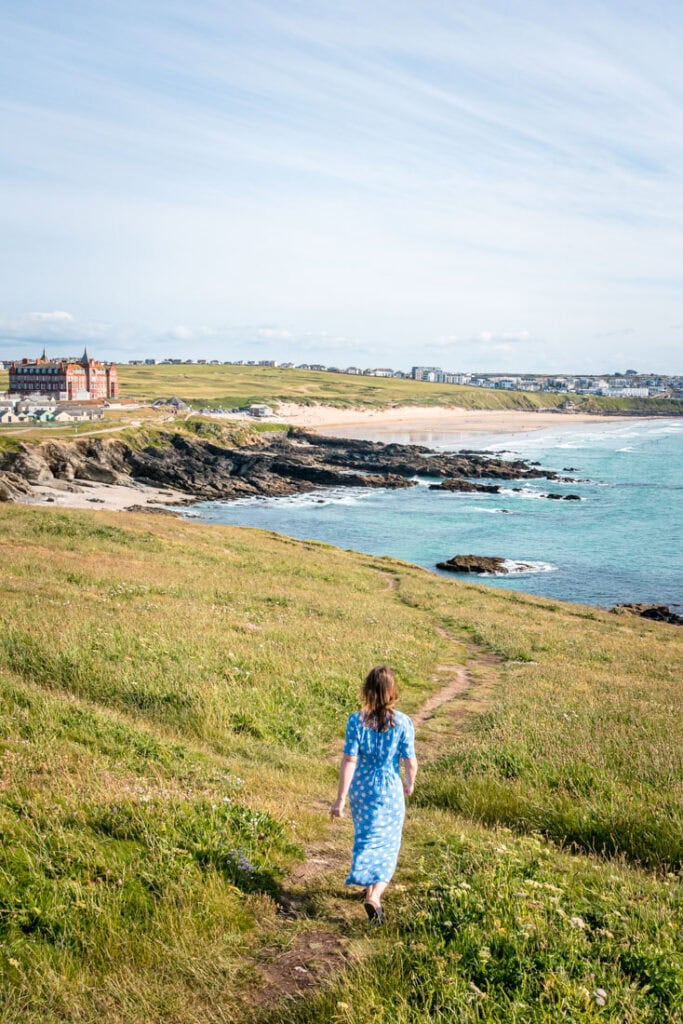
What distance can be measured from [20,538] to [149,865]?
25507 millimetres

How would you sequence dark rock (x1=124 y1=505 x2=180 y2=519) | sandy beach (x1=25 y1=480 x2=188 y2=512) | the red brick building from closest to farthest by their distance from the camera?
dark rock (x1=124 y1=505 x2=180 y2=519) < sandy beach (x1=25 y1=480 x2=188 y2=512) < the red brick building

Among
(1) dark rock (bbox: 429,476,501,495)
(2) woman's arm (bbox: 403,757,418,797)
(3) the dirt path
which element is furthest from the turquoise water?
(2) woman's arm (bbox: 403,757,418,797)

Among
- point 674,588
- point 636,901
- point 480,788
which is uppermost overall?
point 636,901

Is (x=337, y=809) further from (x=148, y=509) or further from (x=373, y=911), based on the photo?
(x=148, y=509)

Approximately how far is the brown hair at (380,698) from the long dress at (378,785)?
83 mm

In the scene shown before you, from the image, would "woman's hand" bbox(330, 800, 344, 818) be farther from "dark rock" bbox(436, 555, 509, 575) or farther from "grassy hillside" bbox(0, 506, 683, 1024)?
"dark rock" bbox(436, 555, 509, 575)

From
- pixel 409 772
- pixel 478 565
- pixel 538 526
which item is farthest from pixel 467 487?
pixel 409 772

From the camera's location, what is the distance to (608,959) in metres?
5.44

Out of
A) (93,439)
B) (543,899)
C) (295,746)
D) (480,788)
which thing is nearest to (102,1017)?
(543,899)

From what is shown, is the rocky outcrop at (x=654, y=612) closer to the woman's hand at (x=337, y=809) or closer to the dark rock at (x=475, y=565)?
the dark rock at (x=475, y=565)

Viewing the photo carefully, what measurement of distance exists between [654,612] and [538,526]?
93.7 feet

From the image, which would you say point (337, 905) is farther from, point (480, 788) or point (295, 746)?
point (295, 746)

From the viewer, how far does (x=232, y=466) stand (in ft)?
336

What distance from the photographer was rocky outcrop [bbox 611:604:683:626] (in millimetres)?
37219
